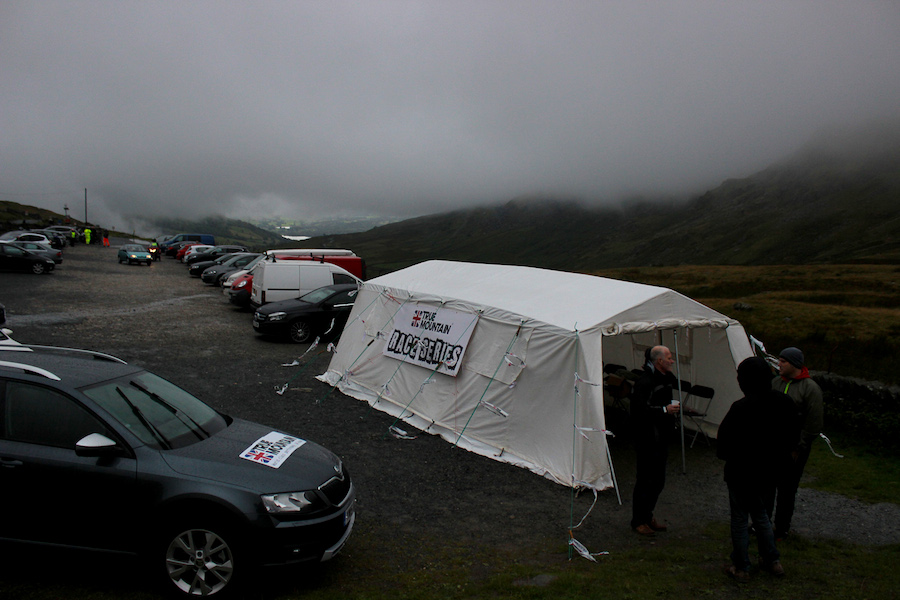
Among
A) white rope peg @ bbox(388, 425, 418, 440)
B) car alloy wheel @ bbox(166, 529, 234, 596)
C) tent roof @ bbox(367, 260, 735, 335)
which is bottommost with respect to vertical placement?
white rope peg @ bbox(388, 425, 418, 440)

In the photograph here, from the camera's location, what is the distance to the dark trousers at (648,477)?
6.12 metres

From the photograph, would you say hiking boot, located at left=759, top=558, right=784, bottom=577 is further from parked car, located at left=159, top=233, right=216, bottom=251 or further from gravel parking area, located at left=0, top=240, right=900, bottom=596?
parked car, located at left=159, top=233, right=216, bottom=251

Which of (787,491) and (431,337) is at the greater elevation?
(431,337)

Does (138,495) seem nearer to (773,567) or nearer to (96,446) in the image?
(96,446)

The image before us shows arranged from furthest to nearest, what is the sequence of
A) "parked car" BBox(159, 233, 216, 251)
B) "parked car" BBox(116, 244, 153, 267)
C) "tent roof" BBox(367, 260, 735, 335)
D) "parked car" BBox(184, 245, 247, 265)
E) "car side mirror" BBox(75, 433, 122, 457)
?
1. "parked car" BBox(159, 233, 216, 251)
2. "parked car" BBox(116, 244, 153, 267)
3. "parked car" BBox(184, 245, 247, 265)
4. "tent roof" BBox(367, 260, 735, 335)
5. "car side mirror" BBox(75, 433, 122, 457)

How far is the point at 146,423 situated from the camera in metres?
4.82

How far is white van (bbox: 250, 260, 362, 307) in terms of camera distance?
62.9 feet

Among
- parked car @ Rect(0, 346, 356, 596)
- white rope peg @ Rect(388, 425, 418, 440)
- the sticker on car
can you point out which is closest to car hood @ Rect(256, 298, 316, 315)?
white rope peg @ Rect(388, 425, 418, 440)

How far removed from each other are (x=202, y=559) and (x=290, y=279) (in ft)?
51.0

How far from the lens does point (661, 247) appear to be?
186625mm

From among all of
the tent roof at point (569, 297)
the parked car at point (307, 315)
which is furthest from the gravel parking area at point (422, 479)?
the tent roof at point (569, 297)

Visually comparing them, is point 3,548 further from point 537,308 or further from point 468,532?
point 537,308

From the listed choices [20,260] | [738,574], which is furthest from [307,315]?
[20,260]

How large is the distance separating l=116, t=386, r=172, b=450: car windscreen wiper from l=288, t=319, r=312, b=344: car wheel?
38.8ft
